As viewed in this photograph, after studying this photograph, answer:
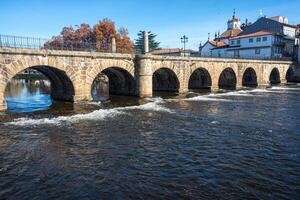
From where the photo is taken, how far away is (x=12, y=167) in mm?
11883

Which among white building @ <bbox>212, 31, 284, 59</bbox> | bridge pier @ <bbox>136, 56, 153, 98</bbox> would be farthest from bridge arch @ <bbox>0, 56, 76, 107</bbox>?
white building @ <bbox>212, 31, 284, 59</bbox>

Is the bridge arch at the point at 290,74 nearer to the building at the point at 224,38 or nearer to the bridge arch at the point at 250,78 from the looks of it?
the bridge arch at the point at 250,78

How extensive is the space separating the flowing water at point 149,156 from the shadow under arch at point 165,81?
1852 cm

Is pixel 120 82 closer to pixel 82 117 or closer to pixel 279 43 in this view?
pixel 82 117

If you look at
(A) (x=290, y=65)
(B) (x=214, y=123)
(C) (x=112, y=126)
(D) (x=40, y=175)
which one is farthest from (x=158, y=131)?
(A) (x=290, y=65)

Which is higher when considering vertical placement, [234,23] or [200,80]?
[234,23]

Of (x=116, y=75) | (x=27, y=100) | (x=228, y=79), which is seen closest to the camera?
(x=27, y=100)

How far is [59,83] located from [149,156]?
2094 centimetres

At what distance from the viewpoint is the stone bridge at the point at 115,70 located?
79.4 ft

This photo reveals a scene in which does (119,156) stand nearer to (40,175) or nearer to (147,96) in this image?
(40,175)

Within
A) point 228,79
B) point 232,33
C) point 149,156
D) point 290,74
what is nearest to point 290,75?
point 290,74

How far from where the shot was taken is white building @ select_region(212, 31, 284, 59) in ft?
248

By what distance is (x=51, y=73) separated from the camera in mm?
30125

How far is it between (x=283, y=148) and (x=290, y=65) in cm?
6282
